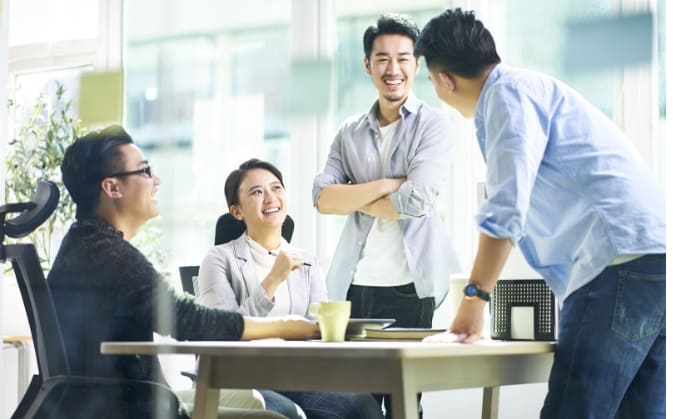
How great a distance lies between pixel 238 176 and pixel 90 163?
39 cm

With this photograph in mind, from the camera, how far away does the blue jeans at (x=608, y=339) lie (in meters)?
1.35

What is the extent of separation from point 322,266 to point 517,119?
1029mm

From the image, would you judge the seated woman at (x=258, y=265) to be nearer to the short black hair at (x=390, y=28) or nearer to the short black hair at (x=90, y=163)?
the short black hair at (x=90, y=163)

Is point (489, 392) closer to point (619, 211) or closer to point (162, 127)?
point (619, 211)

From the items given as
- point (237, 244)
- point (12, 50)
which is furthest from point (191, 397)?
point (12, 50)

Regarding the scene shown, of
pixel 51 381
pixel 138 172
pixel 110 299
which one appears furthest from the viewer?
pixel 138 172

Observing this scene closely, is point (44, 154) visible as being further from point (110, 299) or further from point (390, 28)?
point (390, 28)

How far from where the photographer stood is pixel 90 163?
6.12ft

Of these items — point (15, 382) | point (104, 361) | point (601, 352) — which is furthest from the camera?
point (15, 382)

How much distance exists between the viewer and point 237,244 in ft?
7.00

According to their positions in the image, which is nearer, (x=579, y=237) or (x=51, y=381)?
(x=579, y=237)

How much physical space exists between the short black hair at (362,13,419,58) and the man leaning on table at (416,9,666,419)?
0.89m

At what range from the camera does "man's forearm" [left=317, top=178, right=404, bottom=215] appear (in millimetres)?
2121

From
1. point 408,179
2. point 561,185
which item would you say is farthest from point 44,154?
point 561,185
